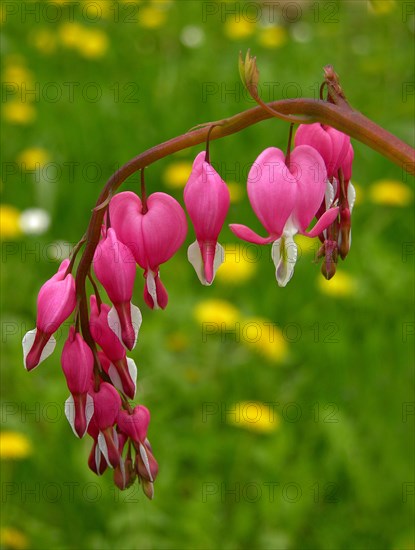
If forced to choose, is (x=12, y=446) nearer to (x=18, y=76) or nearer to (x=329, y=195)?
(x=329, y=195)

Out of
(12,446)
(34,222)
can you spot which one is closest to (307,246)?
(34,222)

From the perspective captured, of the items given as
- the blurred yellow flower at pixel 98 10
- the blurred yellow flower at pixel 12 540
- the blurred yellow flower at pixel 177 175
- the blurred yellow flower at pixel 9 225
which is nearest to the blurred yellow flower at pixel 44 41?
the blurred yellow flower at pixel 98 10

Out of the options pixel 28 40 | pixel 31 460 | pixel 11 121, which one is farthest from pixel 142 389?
pixel 28 40

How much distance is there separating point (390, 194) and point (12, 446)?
169cm

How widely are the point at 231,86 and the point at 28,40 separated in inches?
52.8

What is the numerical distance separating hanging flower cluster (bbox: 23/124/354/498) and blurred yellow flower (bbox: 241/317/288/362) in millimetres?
1802

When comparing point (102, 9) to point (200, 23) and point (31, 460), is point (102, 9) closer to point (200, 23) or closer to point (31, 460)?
point (200, 23)

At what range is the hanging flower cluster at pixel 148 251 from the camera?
836mm

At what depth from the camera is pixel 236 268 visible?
10.0 ft

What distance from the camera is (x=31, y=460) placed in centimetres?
256

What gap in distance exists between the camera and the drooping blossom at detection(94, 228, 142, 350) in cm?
86

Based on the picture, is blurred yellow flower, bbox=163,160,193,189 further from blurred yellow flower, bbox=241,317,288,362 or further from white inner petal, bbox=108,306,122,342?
white inner petal, bbox=108,306,122,342

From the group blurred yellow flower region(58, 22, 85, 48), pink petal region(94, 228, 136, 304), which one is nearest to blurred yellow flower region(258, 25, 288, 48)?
blurred yellow flower region(58, 22, 85, 48)

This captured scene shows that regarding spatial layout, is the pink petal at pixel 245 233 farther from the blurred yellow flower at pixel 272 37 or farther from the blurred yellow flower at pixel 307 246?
the blurred yellow flower at pixel 272 37
